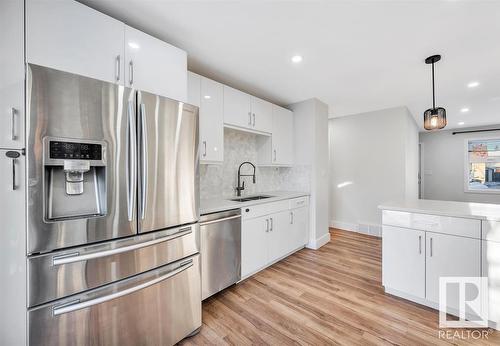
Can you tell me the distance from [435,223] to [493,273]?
1.58 ft

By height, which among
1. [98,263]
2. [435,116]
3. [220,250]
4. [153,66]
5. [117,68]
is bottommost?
[220,250]

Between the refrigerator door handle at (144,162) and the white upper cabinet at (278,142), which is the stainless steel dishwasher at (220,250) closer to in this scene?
the refrigerator door handle at (144,162)

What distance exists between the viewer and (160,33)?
71.6 inches

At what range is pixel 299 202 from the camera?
3309 mm

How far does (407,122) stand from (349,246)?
2.64m

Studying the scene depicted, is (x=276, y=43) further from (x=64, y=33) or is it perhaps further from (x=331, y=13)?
(x=64, y=33)

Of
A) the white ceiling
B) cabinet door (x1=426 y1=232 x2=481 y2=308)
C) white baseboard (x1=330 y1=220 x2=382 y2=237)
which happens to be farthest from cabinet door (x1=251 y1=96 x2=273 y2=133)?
white baseboard (x1=330 y1=220 x2=382 y2=237)

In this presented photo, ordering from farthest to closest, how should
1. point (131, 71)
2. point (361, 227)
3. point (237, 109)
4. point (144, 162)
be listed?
point (361, 227)
point (237, 109)
point (131, 71)
point (144, 162)

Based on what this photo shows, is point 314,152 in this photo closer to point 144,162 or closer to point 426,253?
point 426,253

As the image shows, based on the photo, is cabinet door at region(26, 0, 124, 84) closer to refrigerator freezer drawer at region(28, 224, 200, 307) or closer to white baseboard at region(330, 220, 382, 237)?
refrigerator freezer drawer at region(28, 224, 200, 307)

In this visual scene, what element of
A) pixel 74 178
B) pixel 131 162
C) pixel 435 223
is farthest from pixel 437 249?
pixel 74 178

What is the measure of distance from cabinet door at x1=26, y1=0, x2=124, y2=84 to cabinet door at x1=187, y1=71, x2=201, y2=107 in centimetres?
75

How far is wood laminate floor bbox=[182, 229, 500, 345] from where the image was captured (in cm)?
164

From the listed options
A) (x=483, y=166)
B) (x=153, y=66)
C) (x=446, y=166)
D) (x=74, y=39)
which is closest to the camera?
(x=74, y=39)
